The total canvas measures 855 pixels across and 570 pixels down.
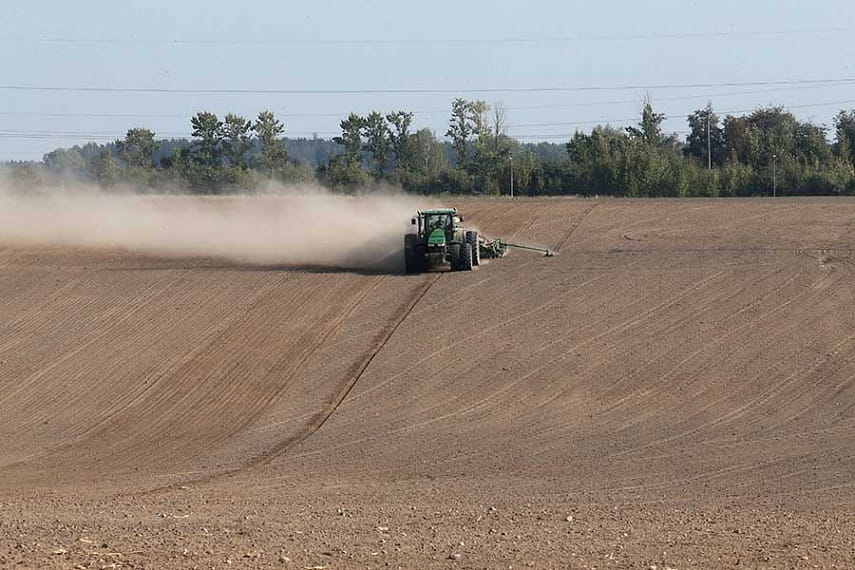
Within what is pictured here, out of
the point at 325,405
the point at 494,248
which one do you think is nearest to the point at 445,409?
the point at 325,405

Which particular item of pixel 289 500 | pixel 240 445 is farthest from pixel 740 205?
pixel 289 500

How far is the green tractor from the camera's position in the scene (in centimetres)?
3981

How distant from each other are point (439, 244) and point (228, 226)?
1597 centimetres

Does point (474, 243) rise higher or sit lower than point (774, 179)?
lower

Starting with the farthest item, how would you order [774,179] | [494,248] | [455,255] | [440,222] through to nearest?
[774,179] → [494,248] → [440,222] → [455,255]

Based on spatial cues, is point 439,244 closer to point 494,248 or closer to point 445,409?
point 494,248

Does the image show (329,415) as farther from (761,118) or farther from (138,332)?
(761,118)

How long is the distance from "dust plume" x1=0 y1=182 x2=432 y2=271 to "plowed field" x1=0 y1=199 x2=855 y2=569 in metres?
2.59

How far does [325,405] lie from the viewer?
27.2 m

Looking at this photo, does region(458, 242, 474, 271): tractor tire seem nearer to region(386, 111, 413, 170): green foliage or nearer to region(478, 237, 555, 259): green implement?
region(478, 237, 555, 259): green implement

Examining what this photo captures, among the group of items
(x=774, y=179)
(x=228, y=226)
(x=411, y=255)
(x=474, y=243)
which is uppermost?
(x=774, y=179)

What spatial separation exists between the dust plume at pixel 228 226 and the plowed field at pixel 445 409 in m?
2.59

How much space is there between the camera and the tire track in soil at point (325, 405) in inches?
872

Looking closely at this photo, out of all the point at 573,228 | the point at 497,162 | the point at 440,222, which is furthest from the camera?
the point at 497,162
